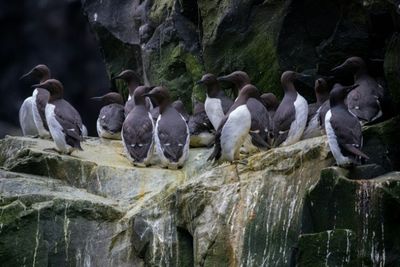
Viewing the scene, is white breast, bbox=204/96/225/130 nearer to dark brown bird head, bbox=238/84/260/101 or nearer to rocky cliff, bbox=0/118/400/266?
dark brown bird head, bbox=238/84/260/101

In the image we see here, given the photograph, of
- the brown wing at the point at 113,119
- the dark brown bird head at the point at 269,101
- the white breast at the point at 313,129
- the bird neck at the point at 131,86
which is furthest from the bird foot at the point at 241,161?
the bird neck at the point at 131,86

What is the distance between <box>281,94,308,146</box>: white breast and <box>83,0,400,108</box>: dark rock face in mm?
947

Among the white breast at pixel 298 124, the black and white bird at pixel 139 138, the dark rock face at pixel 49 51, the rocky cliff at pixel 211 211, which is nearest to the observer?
the rocky cliff at pixel 211 211

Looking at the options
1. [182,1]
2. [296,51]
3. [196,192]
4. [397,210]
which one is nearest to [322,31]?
[296,51]

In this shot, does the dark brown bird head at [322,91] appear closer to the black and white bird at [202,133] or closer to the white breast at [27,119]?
the black and white bird at [202,133]

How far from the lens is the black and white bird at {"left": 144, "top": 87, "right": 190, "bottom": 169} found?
40.4ft

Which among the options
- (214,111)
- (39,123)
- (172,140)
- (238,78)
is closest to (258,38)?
(238,78)

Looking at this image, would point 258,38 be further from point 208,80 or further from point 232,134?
point 232,134

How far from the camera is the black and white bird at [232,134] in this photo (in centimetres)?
1161

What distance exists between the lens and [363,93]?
12.3 meters

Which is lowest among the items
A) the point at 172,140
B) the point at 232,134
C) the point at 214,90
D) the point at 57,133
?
the point at 232,134

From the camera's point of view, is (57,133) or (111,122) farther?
(111,122)

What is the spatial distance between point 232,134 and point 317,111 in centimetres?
139

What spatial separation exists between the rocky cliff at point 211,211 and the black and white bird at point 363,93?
0.86 metres
